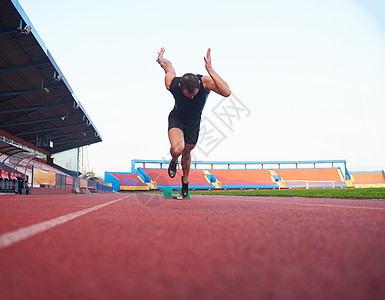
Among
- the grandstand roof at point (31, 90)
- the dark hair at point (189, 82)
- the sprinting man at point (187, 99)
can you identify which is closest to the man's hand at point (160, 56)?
the sprinting man at point (187, 99)

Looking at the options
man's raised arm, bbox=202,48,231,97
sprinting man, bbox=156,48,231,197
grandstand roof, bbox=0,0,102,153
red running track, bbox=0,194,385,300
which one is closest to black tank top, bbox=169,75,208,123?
sprinting man, bbox=156,48,231,197

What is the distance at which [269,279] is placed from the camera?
2.35 feet

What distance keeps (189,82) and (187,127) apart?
109 centimetres

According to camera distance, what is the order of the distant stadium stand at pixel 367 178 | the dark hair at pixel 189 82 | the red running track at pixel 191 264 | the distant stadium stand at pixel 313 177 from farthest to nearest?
the distant stadium stand at pixel 367 178, the distant stadium stand at pixel 313 177, the dark hair at pixel 189 82, the red running track at pixel 191 264

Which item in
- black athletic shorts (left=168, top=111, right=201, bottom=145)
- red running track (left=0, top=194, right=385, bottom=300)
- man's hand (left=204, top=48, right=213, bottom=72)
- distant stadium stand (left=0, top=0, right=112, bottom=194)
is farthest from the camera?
distant stadium stand (left=0, top=0, right=112, bottom=194)

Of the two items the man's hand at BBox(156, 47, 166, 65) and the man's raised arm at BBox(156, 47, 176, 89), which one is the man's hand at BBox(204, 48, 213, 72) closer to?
the man's raised arm at BBox(156, 47, 176, 89)

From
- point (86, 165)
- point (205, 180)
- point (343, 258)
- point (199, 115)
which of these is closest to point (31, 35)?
point (199, 115)

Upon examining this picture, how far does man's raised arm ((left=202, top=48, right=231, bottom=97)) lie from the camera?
14.4 ft

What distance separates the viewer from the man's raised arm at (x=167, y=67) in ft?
15.9

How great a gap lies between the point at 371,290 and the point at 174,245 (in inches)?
25.7

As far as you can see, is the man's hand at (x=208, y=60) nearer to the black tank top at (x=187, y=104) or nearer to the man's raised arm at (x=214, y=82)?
the man's raised arm at (x=214, y=82)

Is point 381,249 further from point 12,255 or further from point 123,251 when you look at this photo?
point 12,255

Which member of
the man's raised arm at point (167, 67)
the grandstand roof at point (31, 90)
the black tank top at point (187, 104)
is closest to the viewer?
the black tank top at point (187, 104)

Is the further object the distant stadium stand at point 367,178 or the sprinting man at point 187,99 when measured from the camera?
the distant stadium stand at point 367,178
